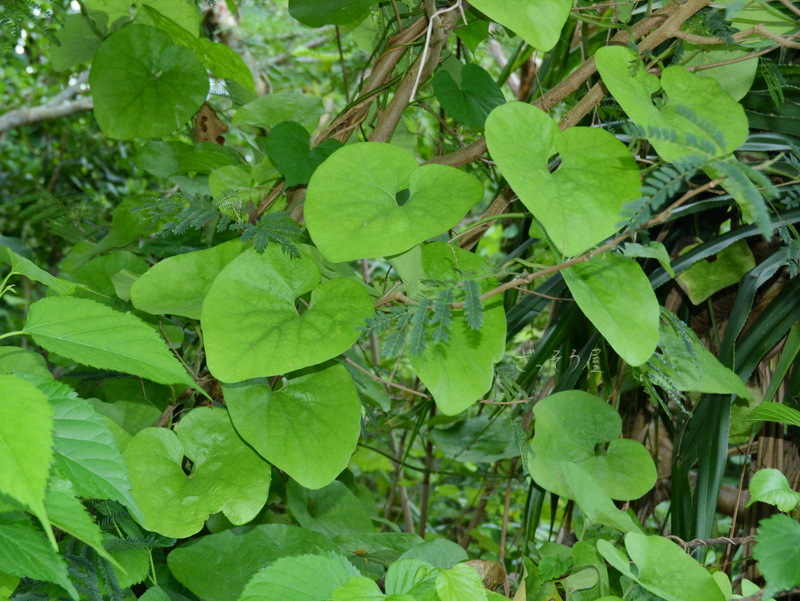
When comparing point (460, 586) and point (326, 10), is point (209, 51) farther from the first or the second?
point (460, 586)

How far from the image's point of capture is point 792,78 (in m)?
0.79

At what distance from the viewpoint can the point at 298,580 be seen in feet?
1.48

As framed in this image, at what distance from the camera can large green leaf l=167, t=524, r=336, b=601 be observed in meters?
0.58

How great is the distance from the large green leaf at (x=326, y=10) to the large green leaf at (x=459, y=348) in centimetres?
32

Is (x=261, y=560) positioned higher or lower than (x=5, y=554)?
lower

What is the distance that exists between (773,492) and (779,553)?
4.2 inches

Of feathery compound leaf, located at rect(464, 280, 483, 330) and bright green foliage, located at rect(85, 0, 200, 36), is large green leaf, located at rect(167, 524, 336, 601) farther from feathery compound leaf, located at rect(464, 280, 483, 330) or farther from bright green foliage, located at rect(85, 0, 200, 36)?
bright green foliage, located at rect(85, 0, 200, 36)

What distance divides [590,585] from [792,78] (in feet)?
2.00

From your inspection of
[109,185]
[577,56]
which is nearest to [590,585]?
[577,56]

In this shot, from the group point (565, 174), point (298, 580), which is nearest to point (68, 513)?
point (298, 580)

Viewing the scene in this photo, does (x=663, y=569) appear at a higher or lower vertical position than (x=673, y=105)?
lower

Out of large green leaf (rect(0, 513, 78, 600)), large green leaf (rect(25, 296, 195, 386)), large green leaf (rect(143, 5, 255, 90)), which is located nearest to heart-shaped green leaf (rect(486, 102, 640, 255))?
large green leaf (rect(25, 296, 195, 386))

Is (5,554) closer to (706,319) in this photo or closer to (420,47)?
(420,47)

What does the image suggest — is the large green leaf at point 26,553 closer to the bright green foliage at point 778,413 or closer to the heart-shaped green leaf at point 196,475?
the heart-shaped green leaf at point 196,475
